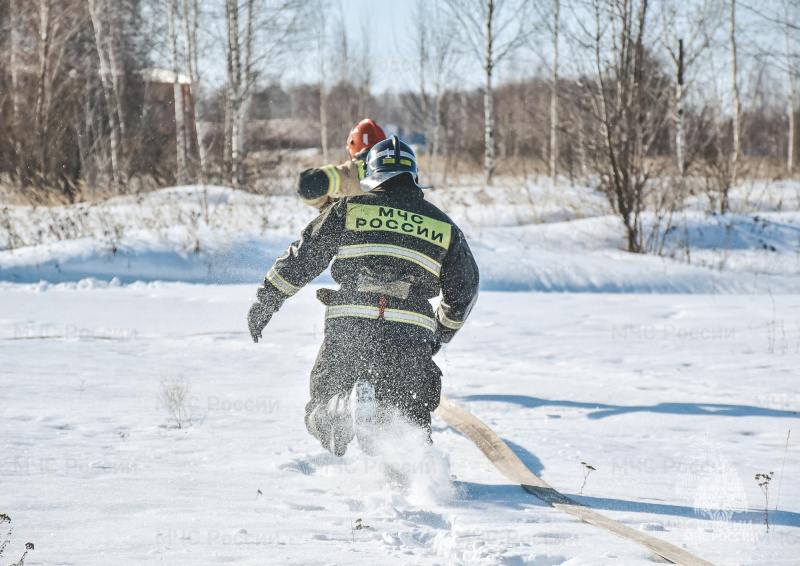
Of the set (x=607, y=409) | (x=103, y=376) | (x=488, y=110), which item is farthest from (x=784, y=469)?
(x=488, y=110)

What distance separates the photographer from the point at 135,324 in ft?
22.9

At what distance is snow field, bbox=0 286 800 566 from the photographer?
2.31m

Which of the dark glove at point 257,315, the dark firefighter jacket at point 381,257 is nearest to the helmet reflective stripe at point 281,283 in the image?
the dark firefighter jacket at point 381,257

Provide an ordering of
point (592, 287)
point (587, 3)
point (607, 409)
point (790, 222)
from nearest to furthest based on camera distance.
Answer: point (607, 409) → point (592, 287) → point (587, 3) → point (790, 222)

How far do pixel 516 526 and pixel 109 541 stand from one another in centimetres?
133

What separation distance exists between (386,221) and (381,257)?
15 centimetres

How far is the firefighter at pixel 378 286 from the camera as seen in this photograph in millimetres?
2977

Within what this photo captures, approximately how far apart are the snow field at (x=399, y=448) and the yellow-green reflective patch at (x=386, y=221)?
0.91 metres

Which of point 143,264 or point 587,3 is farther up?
point 587,3

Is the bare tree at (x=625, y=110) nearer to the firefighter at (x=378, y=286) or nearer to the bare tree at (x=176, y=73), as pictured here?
the firefighter at (x=378, y=286)

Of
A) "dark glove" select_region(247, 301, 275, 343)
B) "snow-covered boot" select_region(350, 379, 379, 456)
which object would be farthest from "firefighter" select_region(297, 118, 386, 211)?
"snow-covered boot" select_region(350, 379, 379, 456)

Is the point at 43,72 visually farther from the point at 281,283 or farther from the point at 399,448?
the point at 399,448

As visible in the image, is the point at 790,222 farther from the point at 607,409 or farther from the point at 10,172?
the point at 10,172

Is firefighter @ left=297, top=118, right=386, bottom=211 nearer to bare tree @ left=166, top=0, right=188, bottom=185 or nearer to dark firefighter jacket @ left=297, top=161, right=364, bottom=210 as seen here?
dark firefighter jacket @ left=297, top=161, right=364, bottom=210
